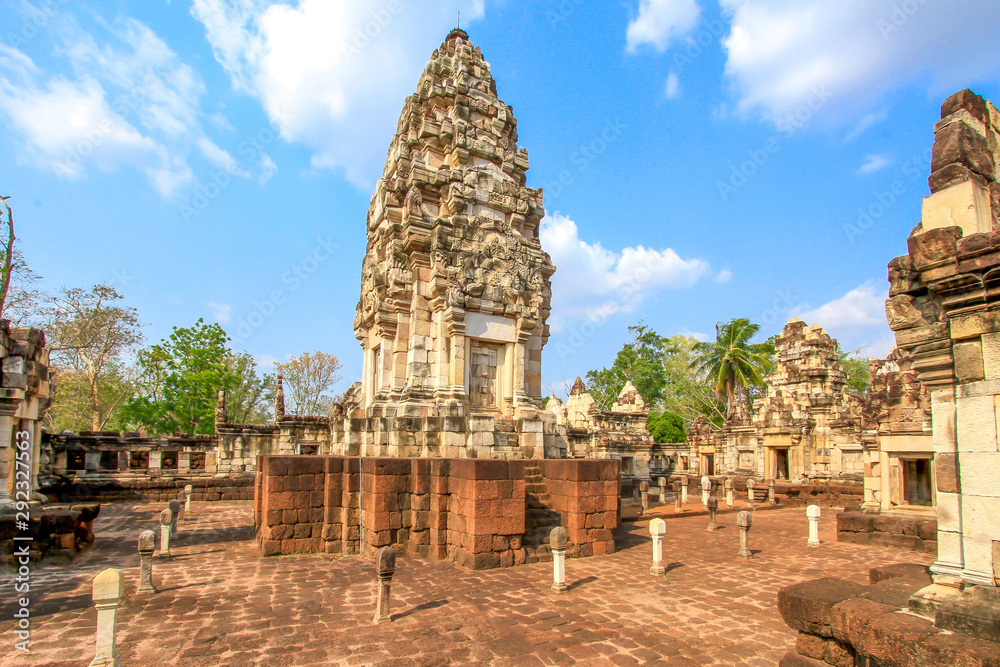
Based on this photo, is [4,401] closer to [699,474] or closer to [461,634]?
[461,634]

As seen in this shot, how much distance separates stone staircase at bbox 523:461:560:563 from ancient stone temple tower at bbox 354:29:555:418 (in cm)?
190

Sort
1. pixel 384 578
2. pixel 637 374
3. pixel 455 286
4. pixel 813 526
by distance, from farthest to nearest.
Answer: pixel 637 374 → pixel 455 286 → pixel 813 526 → pixel 384 578

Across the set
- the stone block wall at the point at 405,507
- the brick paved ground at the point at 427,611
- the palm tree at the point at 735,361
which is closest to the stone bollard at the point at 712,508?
the brick paved ground at the point at 427,611

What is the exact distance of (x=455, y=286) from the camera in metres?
10.9

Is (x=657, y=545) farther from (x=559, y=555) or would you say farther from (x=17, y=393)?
(x=17, y=393)

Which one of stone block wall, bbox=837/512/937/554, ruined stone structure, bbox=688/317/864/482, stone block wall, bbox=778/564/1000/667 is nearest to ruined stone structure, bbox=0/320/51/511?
stone block wall, bbox=778/564/1000/667

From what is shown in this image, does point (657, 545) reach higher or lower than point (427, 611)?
higher

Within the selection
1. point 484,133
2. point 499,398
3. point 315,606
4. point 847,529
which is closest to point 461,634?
point 315,606

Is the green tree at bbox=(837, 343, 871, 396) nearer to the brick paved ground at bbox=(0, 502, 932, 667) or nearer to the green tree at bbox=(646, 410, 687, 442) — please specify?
the green tree at bbox=(646, 410, 687, 442)

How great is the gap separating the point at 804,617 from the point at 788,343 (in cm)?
2238

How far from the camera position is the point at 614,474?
29.5 ft

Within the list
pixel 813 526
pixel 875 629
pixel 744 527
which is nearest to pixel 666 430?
pixel 813 526

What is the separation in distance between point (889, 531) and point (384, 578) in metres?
10.0

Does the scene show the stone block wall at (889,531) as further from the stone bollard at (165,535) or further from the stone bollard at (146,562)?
the stone bollard at (165,535)
